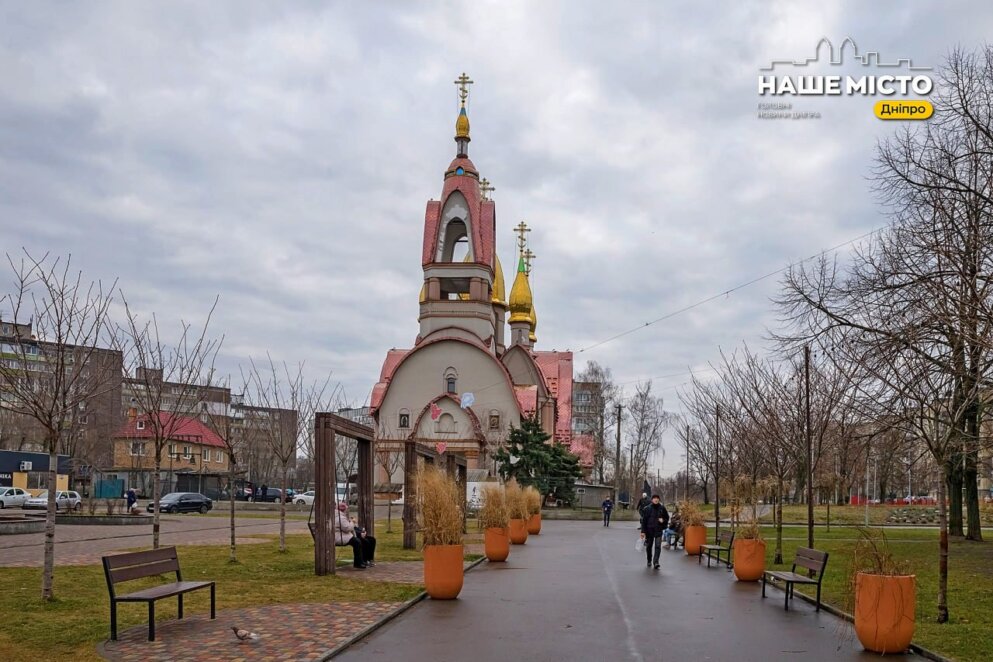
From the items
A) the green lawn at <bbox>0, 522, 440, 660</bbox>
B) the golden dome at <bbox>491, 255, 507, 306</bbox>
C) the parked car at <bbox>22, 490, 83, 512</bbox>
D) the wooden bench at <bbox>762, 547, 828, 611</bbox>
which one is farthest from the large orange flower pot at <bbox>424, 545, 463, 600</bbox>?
the golden dome at <bbox>491, 255, 507, 306</bbox>

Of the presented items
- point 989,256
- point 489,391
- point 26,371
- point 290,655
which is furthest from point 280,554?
point 489,391

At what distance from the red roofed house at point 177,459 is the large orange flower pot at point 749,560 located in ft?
169

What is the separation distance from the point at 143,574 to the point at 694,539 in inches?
666

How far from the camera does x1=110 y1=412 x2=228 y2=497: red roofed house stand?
67.0 metres

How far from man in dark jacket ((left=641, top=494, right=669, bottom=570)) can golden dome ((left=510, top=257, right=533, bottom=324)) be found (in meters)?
63.0

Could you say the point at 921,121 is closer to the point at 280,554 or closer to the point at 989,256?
the point at 989,256

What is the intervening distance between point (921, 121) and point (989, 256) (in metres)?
5.03

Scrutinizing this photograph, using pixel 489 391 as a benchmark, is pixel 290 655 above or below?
below

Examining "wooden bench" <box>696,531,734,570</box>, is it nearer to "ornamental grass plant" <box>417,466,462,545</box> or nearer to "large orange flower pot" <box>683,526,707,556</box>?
"large orange flower pot" <box>683,526,707,556</box>

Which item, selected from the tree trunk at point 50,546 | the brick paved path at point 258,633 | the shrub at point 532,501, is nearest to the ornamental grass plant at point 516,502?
the shrub at point 532,501

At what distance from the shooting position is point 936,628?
12.1m

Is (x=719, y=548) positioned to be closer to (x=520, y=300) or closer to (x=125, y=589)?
(x=125, y=589)

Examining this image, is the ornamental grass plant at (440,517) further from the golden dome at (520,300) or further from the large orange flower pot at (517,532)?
the golden dome at (520,300)

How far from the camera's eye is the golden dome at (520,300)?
8494cm
